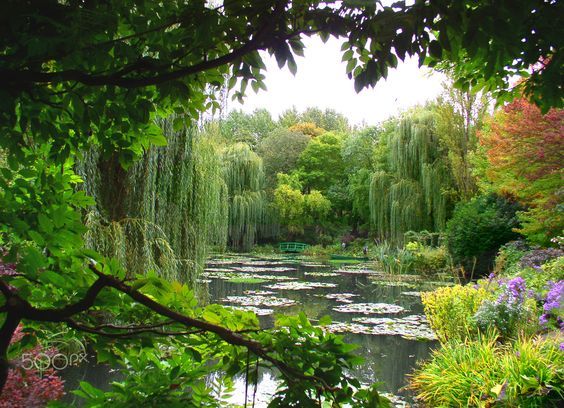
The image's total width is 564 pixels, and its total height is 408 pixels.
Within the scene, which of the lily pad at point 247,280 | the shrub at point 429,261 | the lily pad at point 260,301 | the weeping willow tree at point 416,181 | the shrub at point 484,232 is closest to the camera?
the lily pad at point 260,301

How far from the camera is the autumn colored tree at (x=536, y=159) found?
9.03 meters

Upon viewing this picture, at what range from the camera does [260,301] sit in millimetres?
9555

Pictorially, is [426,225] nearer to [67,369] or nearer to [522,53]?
[67,369]

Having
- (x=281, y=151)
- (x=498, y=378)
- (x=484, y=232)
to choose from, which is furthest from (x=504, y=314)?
(x=281, y=151)

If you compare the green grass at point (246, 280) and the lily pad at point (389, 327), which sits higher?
the green grass at point (246, 280)

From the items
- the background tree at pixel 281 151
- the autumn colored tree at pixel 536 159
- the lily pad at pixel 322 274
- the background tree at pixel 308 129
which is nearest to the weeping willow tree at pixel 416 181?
the lily pad at pixel 322 274

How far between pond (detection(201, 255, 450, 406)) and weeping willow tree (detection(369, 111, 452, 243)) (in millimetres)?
3275

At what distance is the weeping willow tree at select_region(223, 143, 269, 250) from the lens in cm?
2180

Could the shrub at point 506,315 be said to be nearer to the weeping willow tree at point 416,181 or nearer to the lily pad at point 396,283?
the lily pad at point 396,283

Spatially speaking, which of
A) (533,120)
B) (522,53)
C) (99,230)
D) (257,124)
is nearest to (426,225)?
(533,120)

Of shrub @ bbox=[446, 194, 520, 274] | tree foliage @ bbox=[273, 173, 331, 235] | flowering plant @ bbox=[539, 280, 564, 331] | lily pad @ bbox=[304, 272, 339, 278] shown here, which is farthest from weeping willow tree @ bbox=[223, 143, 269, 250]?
flowering plant @ bbox=[539, 280, 564, 331]

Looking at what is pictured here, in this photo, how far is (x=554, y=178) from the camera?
9.11 metres

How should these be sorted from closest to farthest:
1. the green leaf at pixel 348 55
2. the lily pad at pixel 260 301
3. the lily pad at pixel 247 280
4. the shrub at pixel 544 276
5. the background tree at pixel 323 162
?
1. the green leaf at pixel 348 55
2. the shrub at pixel 544 276
3. the lily pad at pixel 260 301
4. the lily pad at pixel 247 280
5. the background tree at pixel 323 162

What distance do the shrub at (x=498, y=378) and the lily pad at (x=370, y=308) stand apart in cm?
432
